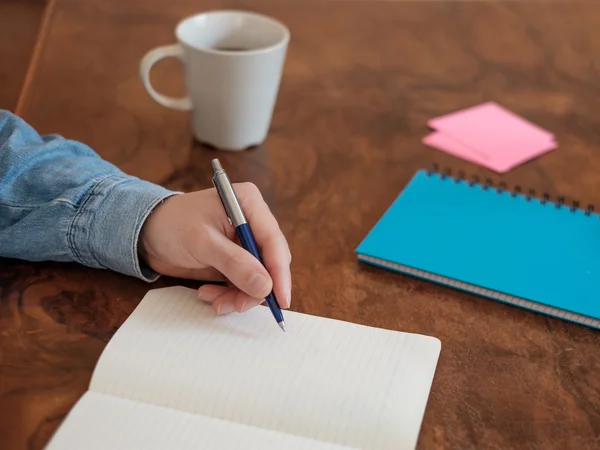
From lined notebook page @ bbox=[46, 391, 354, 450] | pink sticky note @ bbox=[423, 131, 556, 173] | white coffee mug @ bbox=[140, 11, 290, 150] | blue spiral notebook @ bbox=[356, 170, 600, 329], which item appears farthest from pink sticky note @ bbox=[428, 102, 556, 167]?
lined notebook page @ bbox=[46, 391, 354, 450]

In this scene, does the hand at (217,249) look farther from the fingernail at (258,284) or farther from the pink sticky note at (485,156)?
the pink sticky note at (485,156)

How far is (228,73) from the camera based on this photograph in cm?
83

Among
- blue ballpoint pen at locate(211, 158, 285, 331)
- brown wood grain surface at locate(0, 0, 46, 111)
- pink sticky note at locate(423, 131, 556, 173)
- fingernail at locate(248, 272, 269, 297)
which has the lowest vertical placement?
brown wood grain surface at locate(0, 0, 46, 111)

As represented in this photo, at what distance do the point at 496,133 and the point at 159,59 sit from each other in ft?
1.48

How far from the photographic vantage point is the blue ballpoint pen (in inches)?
23.7

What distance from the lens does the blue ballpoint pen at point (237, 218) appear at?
23.7 inches

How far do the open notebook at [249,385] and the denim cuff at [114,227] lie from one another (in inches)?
2.0

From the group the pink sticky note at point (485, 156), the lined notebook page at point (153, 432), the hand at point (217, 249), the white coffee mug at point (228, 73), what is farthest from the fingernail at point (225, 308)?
the pink sticky note at point (485, 156)

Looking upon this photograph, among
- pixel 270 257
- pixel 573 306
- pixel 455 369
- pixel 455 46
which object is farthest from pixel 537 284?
pixel 455 46

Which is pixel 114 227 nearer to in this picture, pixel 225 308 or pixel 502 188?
pixel 225 308

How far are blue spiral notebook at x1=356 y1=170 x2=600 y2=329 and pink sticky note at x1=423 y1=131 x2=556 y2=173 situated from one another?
8 centimetres

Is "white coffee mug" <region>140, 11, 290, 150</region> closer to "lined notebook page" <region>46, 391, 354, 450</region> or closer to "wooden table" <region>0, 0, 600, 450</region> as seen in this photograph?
"wooden table" <region>0, 0, 600, 450</region>

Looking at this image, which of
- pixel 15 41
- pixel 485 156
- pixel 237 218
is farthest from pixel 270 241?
pixel 15 41

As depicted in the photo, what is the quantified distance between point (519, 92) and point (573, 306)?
54 centimetres
